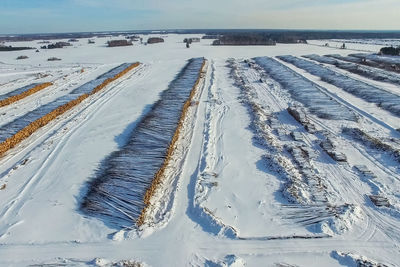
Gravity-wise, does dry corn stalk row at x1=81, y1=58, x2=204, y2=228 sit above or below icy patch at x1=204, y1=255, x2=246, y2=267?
above

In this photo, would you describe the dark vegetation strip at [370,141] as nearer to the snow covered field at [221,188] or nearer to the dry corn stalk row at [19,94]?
the snow covered field at [221,188]

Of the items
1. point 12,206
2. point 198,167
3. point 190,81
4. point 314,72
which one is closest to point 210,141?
point 198,167

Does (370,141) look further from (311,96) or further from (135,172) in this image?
(135,172)

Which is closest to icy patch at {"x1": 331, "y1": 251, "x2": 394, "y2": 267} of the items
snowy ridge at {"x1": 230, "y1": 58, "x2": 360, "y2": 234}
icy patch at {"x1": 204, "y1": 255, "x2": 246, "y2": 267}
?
snowy ridge at {"x1": 230, "y1": 58, "x2": 360, "y2": 234}

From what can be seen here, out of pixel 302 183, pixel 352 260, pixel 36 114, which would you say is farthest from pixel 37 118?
pixel 352 260

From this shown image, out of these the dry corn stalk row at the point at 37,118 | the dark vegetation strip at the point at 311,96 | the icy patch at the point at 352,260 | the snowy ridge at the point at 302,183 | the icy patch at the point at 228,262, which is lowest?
the icy patch at the point at 228,262

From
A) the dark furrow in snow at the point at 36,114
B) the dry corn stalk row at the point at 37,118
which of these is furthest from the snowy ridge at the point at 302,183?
the dark furrow in snow at the point at 36,114

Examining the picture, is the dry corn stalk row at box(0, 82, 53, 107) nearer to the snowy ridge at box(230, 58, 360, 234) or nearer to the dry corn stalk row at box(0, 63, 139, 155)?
the dry corn stalk row at box(0, 63, 139, 155)
